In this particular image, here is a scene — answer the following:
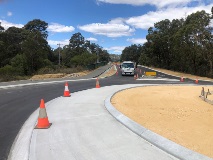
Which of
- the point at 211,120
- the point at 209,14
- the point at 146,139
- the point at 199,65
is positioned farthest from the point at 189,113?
the point at 199,65

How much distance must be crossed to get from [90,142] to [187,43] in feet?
129

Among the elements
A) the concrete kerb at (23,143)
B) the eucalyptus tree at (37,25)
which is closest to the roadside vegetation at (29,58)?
the eucalyptus tree at (37,25)

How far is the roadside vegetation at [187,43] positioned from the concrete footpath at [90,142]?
33.9 metres

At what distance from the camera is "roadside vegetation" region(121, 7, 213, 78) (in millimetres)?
39359

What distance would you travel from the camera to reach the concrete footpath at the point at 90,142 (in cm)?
539

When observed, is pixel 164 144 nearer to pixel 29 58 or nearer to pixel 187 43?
pixel 187 43

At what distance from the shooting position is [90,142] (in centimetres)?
623

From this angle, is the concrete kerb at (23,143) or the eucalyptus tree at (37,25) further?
the eucalyptus tree at (37,25)

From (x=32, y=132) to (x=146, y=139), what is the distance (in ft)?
9.55

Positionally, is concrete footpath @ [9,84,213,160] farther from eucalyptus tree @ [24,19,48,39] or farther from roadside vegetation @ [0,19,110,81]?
eucalyptus tree @ [24,19,48,39]

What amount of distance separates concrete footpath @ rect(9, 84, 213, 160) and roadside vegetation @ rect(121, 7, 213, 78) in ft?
111

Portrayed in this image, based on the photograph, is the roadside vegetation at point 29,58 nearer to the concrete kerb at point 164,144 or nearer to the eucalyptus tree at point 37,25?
the eucalyptus tree at point 37,25

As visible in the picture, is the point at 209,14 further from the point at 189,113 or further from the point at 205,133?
the point at 205,133

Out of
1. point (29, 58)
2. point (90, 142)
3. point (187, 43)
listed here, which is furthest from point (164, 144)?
point (29, 58)
